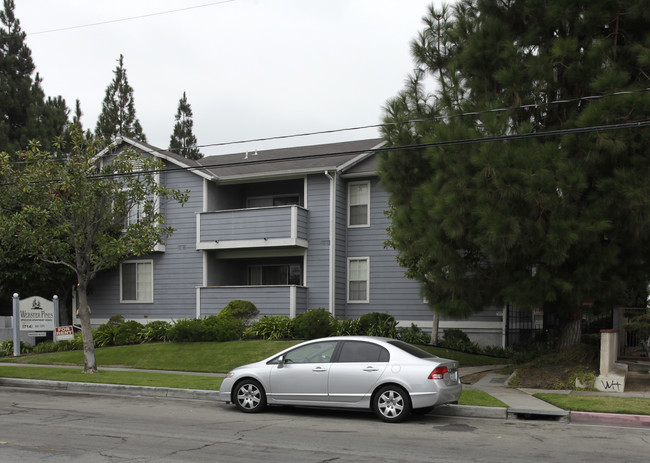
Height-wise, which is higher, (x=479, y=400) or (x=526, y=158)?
(x=526, y=158)

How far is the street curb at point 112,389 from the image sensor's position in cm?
1416

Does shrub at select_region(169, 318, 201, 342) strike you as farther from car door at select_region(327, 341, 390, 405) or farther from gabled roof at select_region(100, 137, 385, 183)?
car door at select_region(327, 341, 390, 405)

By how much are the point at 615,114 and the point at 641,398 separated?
18.2 ft

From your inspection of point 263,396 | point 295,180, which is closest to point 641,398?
point 263,396

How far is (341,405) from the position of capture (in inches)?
438

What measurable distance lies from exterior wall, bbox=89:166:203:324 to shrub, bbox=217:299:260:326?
2533mm

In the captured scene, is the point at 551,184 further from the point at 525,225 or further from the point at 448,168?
the point at 448,168

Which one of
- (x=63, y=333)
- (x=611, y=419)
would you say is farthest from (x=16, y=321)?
(x=611, y=419)

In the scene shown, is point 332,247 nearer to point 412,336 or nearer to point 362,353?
point 412,336

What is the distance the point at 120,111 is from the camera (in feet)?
146

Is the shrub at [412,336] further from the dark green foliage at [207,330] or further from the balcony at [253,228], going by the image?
the dark green foliage at [207,330]

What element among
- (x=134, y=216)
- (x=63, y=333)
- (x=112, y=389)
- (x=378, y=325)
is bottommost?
(x=112, y=389)

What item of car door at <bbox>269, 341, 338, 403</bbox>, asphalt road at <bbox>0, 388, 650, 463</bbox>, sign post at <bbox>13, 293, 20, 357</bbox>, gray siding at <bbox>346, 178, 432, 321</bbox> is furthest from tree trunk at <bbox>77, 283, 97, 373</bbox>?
gray siding at <bbox>346, 178, 432, 321</bbox>

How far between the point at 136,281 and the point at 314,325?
9.23 m
